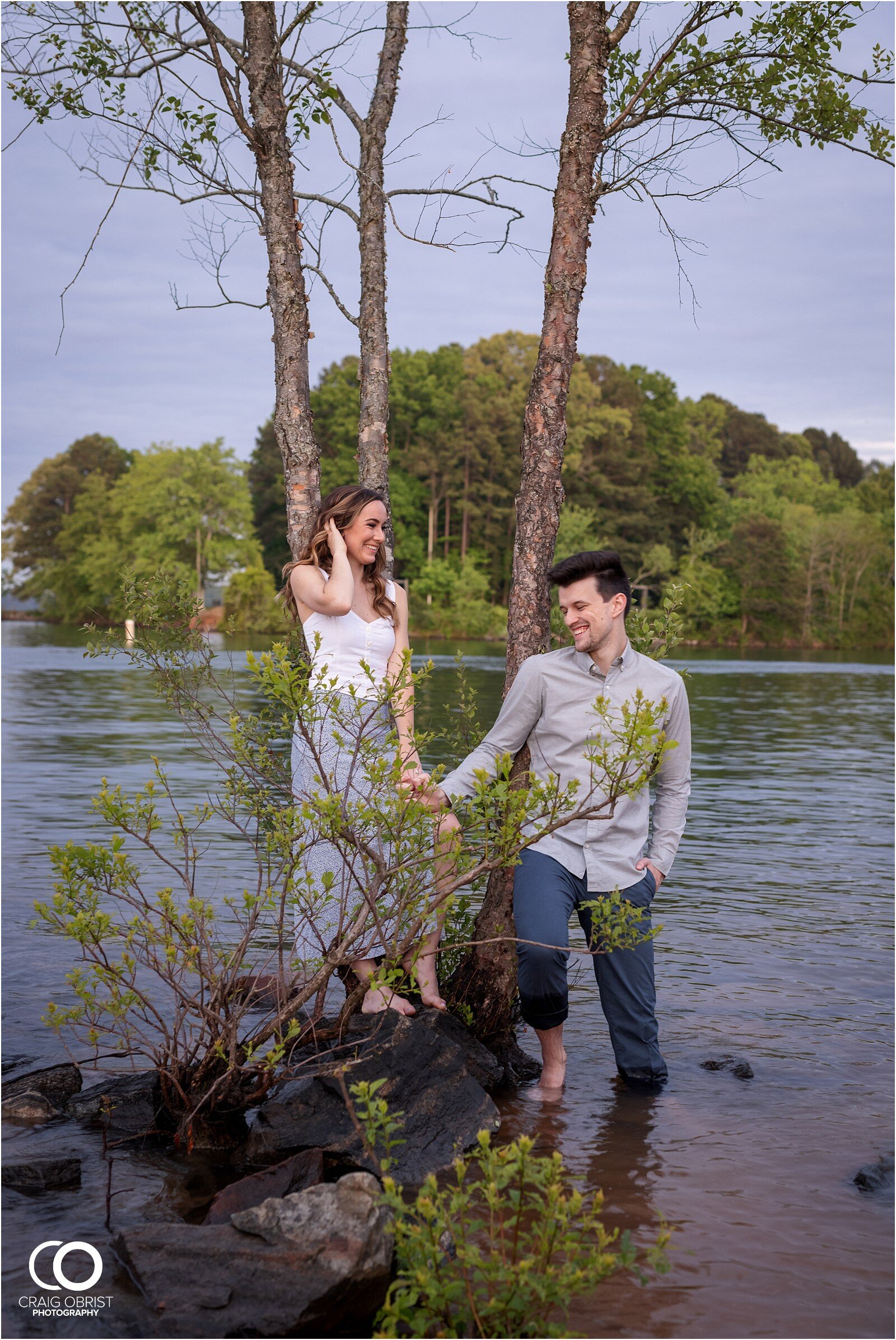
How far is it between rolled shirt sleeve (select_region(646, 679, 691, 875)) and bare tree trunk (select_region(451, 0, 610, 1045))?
886 mm

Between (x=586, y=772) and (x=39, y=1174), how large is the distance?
2.66 m

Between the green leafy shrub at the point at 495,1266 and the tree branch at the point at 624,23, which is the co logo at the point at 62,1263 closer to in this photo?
the green leafy shrub at the point at 495,1266

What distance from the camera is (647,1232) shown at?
4457mm

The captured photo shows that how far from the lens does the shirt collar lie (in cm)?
544

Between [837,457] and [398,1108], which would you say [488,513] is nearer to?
[837,457]

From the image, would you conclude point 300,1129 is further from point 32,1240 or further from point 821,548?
point 821,548

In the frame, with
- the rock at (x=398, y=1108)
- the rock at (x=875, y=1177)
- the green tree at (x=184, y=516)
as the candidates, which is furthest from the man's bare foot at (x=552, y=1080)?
the green tree at (x=184, y=516)

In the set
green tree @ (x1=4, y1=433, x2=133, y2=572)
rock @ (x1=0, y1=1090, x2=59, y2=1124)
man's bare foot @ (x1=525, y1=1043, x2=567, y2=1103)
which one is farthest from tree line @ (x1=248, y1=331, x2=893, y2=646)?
rock @ (x1=0, y1=1090, x2=59, y2=1124)

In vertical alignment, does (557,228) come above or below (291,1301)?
above

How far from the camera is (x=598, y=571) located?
17.7ft

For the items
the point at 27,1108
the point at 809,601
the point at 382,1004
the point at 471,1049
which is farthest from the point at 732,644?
the point at 27,1108

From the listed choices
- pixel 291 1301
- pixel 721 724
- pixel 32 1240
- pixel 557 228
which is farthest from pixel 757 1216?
pixel 721 724

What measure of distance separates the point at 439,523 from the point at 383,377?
79.7 meters

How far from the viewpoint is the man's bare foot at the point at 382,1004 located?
531 centimetres
